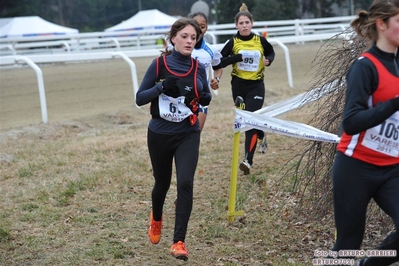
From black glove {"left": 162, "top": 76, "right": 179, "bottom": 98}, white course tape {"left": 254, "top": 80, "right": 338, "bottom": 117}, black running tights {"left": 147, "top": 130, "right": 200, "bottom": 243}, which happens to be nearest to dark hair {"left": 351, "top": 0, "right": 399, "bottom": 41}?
black glove {"left": 162, "top": 76, "right": 179, "bottom": 98}

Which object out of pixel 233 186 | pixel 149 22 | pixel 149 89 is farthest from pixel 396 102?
pixel 149 22

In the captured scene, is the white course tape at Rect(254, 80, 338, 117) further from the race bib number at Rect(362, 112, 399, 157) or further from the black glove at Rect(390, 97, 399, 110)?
the black glove at Rect(390, 97, 399, 110)

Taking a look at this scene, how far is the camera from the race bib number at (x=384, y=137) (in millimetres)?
4105

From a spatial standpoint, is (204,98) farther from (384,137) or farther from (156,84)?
(384,137)

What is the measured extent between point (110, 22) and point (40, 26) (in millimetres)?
17114

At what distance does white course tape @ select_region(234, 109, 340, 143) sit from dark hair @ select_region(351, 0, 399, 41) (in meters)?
1.56

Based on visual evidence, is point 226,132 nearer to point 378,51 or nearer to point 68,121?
point 68,121

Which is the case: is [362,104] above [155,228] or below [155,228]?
above

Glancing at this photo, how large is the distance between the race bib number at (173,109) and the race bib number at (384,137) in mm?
2128

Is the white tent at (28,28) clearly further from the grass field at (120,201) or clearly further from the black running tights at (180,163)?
the black running tights at (180,163)

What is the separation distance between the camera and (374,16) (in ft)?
13.7

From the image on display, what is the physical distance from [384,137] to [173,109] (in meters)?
2.23

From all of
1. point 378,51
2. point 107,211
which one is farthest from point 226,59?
point 378,51

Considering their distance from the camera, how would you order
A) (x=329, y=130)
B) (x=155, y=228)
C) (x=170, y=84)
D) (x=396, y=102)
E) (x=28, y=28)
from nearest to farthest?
(x=396, y=102) → (x=170, y=84) → (x=155, y=228) → (x=329, y=130) → (x=28, y=28)
